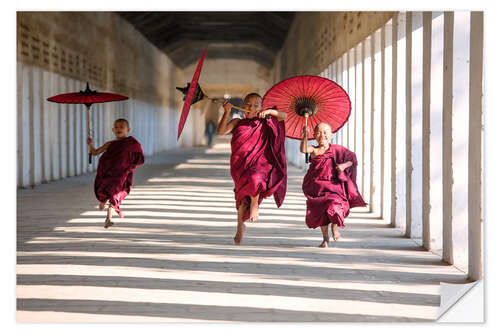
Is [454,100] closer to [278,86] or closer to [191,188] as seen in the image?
[278,86]

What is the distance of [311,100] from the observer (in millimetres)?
5879

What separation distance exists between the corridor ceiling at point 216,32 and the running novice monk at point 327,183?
49.7 ft

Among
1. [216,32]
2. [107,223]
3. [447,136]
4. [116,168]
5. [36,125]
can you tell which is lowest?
[107,223]

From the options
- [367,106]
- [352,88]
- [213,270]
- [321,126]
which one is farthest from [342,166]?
[352,88]

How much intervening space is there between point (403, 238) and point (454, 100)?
187cm

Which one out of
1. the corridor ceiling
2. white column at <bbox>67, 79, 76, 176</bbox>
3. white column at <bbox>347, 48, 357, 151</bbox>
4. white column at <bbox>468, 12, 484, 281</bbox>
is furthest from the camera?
the corridor ceiling

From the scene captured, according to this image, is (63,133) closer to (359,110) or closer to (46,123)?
(46,123)

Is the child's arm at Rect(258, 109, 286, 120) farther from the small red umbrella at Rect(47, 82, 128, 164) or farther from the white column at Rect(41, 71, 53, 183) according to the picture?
the white column at Rect(41, 71, 53, 183)

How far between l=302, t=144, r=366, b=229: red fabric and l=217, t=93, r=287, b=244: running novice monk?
0.33 m

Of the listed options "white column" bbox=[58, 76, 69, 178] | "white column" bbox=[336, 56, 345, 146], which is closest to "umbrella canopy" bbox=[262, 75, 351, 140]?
"white column" bbox=[336, 56, 345, 146]

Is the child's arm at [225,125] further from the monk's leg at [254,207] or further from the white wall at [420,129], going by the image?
the white wall at [420,129]

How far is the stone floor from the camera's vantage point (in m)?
3.93

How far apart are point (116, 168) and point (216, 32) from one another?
20207 mm

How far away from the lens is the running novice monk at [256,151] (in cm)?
591
